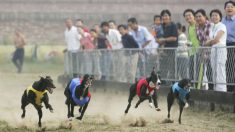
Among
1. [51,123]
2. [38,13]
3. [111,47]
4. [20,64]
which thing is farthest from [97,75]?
[38,13]

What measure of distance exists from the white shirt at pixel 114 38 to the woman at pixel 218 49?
603 centimetres

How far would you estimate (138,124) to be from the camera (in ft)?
40.3

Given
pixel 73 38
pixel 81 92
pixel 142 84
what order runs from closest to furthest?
pixel 81 92, pixel 142 84, pixel 73 38

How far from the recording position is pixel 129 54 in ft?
62.7

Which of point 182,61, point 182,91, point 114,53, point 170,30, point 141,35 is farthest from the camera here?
point 114,53

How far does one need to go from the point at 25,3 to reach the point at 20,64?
1490 cm

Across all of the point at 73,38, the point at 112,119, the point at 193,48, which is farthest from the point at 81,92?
the point at 73,38

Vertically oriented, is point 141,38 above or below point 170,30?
below

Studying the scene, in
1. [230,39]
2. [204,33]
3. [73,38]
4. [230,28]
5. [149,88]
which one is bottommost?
[149,88]

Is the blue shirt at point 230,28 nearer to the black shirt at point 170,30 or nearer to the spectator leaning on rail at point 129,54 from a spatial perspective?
the black shirt at point 170,30

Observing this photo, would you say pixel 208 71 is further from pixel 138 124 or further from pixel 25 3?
pixel 25 3

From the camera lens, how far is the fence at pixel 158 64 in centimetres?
1474

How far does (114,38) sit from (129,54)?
6.04ft

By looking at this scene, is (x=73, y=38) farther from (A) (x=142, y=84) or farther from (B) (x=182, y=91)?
(B) (x=182, y=91)
